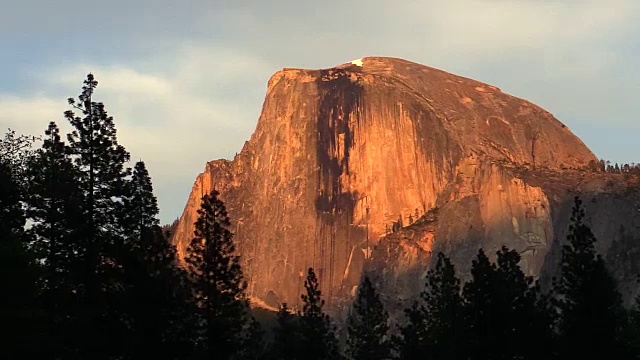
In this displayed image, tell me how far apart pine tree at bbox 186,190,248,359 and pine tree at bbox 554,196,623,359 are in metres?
18.8

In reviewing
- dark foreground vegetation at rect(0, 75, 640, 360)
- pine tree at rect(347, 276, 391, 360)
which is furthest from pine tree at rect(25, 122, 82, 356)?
pine tree at rect(347, 276, 391, 360)

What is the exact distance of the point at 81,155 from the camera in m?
40.8

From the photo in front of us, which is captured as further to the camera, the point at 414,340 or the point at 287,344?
the point at 287,344

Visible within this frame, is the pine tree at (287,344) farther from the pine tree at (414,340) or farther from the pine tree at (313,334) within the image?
the pine tree at (414,340)

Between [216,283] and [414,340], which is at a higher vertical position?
[216,283]

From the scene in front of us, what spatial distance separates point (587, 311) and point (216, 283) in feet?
69.9

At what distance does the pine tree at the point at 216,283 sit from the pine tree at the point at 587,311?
61.8 ft

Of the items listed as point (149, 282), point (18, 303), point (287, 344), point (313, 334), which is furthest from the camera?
point (287, 344)

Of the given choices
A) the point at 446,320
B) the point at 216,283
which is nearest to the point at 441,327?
the point at 446,320

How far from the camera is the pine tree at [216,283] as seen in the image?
157ft

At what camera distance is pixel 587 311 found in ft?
186

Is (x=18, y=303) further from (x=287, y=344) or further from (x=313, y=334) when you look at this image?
(x=287, y=344)

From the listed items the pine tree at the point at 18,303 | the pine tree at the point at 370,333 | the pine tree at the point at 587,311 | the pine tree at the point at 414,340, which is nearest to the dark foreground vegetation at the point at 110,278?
the pine tree at the point at 18,303

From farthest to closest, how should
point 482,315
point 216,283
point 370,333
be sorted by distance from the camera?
point 370,333, point 482,315, point 216,283
